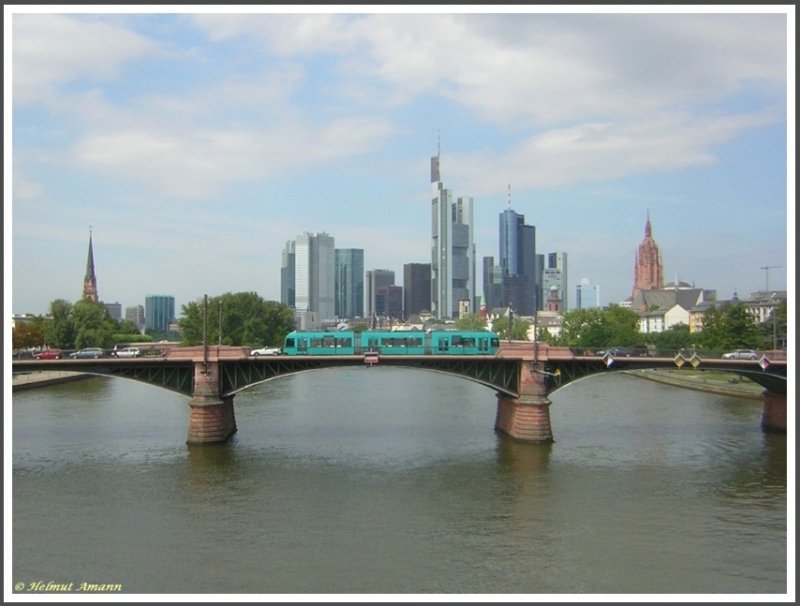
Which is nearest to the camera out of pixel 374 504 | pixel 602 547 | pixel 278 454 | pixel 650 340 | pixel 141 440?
pixel 602 547

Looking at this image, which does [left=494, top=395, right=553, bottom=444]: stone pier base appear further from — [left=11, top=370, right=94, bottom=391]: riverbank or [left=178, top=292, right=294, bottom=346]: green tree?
[left=178, top=292, right=294, bottom=346]: green tree

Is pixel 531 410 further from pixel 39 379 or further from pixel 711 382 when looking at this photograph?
pixel 39 379

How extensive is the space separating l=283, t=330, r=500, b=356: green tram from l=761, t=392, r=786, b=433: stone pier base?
20438mm

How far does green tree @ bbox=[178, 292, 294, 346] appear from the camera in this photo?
131 metres

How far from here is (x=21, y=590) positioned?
27.1m

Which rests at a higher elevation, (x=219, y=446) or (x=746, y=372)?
(x=746, y=372)

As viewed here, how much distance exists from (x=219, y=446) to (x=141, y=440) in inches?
244

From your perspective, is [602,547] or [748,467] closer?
[602,547]

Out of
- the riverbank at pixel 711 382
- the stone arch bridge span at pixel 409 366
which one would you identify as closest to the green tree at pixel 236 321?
the riverbank at pixel 711 382

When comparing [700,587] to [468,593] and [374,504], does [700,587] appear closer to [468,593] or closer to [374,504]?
[468,593]

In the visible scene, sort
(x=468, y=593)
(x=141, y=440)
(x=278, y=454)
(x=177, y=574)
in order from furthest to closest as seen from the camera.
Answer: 1. (x=141, y=440)
2. (x=278, y=454)
3. (x=177, y=574)
4. (x=468, y=593)

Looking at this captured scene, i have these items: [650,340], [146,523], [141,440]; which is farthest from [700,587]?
[650,340]

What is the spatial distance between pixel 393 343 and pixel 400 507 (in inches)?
1000

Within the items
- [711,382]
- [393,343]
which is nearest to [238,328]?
[711,382]
